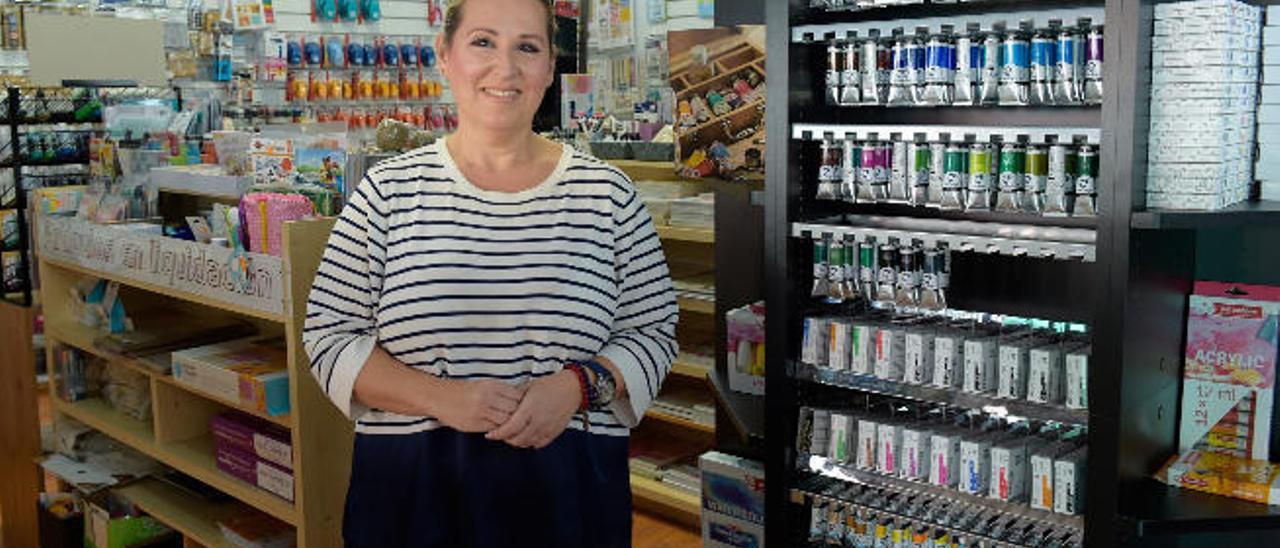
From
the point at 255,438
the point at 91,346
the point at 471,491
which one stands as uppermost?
the point at 471,491

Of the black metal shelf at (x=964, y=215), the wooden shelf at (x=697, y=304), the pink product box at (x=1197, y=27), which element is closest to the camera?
the pink product box at (x=1197, y=27)

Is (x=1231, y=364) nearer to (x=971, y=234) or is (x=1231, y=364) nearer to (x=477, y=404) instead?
(x=971, y=234)

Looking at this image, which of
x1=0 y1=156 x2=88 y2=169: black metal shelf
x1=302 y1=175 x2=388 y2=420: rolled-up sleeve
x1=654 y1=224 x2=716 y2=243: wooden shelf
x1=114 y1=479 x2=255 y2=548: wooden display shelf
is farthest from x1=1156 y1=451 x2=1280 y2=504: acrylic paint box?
x1=0 y1=156 x2=88 y2=169: black metal shelf

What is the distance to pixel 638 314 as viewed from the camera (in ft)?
6.17

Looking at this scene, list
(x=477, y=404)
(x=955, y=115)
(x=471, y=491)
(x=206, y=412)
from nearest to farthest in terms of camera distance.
Answer: (x=477, y=404) < (x=471, y=491) < (x=955, y=115) < (x=206, y=412)

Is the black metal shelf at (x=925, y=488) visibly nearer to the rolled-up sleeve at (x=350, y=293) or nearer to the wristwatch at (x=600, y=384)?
the wristwatch at (x=600, y=384)

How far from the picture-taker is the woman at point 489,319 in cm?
173

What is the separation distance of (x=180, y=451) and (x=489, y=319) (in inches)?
87.8

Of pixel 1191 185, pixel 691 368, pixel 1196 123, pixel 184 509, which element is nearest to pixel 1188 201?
pixel 1191 185

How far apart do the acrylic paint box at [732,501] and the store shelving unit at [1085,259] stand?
21cm

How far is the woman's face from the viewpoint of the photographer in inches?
68.3

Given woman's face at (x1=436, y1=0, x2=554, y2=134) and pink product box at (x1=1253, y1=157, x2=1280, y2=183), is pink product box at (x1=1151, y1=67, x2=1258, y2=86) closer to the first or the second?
pink product box at (x1=1253, y1=157, x2=1280, y2=183)

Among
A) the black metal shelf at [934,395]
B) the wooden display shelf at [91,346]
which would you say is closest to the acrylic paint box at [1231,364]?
the black metal shelf at [934,395]

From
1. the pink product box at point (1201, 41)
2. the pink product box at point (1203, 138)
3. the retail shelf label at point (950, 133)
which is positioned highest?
the pink product box at point (1201, 41)
